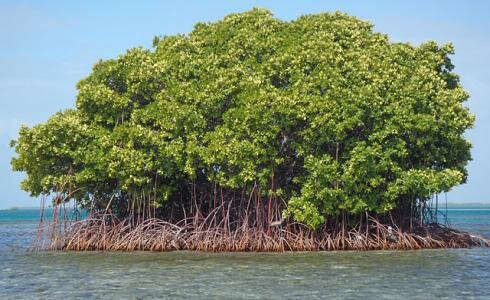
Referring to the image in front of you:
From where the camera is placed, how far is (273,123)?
2242 centimetres

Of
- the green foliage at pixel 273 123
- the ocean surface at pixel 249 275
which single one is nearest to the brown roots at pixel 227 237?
the ocean surface at pixel 249 275

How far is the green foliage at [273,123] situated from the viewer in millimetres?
22203

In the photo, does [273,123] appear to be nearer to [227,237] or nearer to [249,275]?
[227,237]

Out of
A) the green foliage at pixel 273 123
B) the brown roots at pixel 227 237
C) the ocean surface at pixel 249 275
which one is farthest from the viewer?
the brown roots at pixel 227 237

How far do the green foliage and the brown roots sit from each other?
1174mm

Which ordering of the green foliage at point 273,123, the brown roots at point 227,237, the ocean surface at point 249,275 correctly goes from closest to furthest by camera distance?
the ocean surface at point 249,275, the green foliage at point 273,123, the brown roots at point 227,237

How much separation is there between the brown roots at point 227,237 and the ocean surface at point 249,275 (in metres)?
0.69

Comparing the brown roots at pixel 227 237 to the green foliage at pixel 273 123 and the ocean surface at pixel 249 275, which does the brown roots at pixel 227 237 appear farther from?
the green foliage at pixel 273 123

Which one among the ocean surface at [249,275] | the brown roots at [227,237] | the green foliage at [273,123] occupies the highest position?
the green foliage at [273,123]

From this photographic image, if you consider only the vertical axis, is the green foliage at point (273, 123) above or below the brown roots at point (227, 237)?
above

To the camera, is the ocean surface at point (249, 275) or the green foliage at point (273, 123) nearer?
the ocean surface at point (249, 275)

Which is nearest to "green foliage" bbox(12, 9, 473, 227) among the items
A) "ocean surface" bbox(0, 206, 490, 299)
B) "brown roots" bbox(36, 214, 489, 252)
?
"brown roots" bbox(36, 214, 489, 252)

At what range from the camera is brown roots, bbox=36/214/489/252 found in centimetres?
2342

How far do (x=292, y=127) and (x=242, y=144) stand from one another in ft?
6.39
